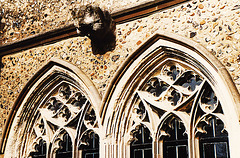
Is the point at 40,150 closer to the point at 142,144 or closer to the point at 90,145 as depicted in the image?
the point at 90,145

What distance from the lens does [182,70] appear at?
5609mm

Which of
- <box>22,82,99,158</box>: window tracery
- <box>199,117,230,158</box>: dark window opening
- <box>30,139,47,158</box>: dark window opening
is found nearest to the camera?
<box>199,117,230,158</box>: dark window opening

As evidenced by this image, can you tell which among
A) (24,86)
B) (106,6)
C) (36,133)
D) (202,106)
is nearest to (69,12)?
(106,6)

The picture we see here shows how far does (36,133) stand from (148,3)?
3.05m

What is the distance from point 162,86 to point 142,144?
36.2 inches

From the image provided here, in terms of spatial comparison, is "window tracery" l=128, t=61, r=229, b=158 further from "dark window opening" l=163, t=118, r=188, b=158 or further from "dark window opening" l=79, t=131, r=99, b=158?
"dark window opening" l=79, t=131, r=99, b=158

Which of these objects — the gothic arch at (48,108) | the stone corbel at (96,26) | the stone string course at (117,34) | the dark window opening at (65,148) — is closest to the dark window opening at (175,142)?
the stone string course at (117,34)

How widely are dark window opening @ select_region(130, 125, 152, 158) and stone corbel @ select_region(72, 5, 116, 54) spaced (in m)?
1.43

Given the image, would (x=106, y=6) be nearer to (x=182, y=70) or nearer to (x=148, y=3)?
(x=148, y=3)

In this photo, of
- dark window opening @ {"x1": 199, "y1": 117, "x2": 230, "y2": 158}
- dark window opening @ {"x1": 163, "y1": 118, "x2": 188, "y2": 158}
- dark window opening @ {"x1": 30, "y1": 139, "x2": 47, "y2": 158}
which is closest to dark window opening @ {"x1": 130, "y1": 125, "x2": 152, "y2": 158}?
dark window opening @ {"x1": 163, "y1": 118, "x2": 188, "y2": 158}

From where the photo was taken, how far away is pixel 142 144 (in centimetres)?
581

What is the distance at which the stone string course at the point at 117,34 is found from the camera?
16.9ft

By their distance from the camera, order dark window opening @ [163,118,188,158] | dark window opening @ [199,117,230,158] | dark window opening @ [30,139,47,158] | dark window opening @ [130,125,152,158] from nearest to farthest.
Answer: dark window opening @ [199,117,230,158] < dark window opening @ [163,118,188,158] < dark window opening @ [130,125,152,158] < dark window opening @ [30,139,47,158]

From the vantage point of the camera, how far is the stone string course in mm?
5160
